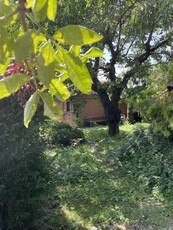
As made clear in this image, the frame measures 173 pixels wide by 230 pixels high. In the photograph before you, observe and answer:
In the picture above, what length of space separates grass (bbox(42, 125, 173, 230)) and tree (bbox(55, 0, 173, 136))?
415 cm

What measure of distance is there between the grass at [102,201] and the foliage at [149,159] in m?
0.20

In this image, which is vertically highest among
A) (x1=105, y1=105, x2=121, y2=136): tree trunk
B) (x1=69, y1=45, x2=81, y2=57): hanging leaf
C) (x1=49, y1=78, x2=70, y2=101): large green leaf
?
(x1=69, y1=45, x2=81, y2=57): hanging leaf

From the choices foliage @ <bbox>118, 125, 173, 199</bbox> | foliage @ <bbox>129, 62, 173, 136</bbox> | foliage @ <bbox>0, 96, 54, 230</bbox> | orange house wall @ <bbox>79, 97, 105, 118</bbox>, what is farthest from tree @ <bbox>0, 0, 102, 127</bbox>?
orange house wall @ <bbox>79, 97, 105, 118</bbox>

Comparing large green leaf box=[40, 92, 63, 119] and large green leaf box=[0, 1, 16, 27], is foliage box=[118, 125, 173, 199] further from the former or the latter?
large green leaf box=[0, 1, 16, 27]

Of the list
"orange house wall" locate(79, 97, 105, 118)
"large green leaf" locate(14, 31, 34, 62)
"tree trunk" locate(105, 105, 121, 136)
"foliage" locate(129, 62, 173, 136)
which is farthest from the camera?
"orange house wall" locate(79, 97, 105, 118)

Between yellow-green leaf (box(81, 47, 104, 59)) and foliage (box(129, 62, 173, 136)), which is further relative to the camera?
foliage (box(129, 62, 173, 136))

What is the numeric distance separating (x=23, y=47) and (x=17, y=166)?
2.97 meters

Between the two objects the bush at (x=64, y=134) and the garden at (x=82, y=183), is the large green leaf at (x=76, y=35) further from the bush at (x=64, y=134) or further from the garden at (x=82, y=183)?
the bush at (x=64, y=134)

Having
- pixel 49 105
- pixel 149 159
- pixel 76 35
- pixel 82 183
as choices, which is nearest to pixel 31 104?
pixel 49 105

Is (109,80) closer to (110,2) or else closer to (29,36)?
(110,2)

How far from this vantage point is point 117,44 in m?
11.4

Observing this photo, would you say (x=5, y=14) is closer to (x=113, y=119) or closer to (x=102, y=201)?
(x=102, y=201)

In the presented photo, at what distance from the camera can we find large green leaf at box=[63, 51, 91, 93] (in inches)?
18.7

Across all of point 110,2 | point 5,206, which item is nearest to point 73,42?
point 5,206
